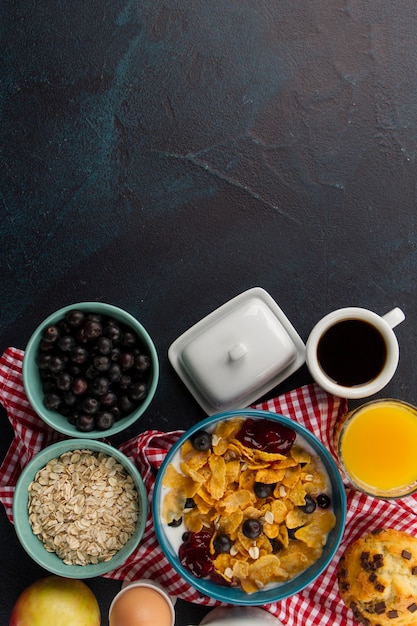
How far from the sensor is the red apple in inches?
58.1

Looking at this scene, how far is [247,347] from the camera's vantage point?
1497 mm

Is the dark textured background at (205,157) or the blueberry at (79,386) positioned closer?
the blueberry at (79,386)

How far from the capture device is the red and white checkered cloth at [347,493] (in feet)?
5.04

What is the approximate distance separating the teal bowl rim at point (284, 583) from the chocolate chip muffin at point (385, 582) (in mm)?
119

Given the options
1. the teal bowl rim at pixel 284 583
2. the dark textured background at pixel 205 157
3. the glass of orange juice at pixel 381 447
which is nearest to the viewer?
the teal bowl rim at pixel 284 583

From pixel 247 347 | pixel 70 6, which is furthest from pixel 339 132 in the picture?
pixel 70 6

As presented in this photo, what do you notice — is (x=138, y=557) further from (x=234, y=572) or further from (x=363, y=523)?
(x=363, y=523)

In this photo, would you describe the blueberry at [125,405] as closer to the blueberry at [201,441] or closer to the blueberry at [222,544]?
the blueberry at [201,441]

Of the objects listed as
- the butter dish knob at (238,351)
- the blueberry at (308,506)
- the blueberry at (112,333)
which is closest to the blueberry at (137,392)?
the blueberry at (112,333)

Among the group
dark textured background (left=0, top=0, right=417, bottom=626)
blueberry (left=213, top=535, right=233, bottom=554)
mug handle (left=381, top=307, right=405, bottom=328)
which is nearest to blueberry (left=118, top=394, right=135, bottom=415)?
dark textured background (left=0, top=0, right=417, bottom=626)

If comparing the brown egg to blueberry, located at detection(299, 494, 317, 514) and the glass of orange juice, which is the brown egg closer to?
blueberry, located at detection(299, 494, 317, 514)

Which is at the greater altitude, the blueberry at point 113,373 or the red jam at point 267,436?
the blueberry at point 113,373

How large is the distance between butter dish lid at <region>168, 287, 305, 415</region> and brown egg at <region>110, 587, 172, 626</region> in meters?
0.46

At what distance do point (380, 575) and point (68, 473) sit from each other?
29.3 inches
